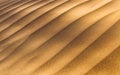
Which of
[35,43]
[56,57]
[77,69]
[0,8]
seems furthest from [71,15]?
[0,8]

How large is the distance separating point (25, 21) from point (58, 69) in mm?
950

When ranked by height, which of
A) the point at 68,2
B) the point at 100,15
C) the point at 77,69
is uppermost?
the point at 68,2

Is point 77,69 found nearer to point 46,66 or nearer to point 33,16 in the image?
point 46,66

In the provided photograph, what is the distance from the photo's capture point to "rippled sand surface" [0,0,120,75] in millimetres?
1770

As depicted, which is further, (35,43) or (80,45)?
(35,43)

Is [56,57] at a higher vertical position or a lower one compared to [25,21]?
lower

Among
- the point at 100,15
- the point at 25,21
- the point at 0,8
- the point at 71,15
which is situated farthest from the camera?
the point at 0,8

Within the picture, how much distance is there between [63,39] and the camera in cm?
209

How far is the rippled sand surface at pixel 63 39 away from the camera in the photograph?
177cm

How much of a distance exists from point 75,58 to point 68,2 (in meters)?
1.02

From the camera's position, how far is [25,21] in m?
2.63

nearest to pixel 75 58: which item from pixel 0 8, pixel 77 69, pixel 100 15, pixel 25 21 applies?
pixel 77 69

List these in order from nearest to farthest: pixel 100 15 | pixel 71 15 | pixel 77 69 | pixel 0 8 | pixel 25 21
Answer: pixel 77 69 → pixel 100 15 → pixel 71 15 → pixel 25 21 → pixel 0 8

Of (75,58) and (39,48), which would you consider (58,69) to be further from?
(39,48)
